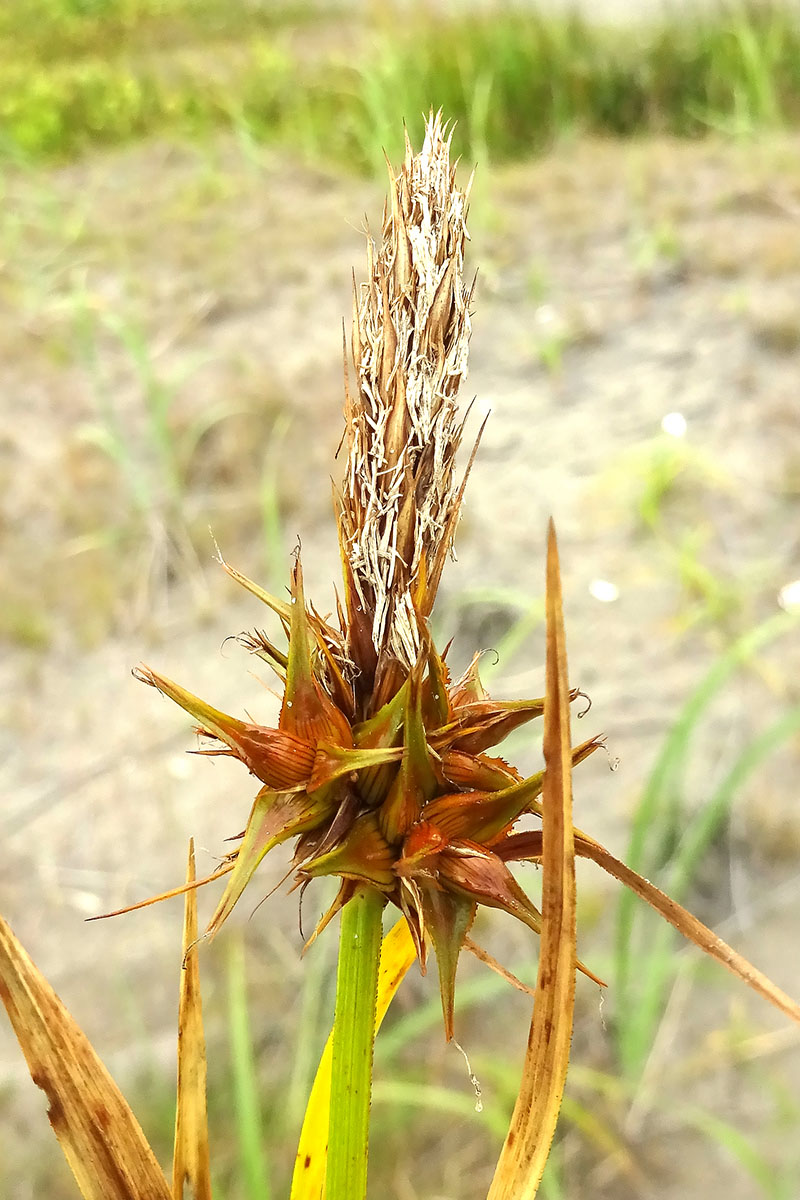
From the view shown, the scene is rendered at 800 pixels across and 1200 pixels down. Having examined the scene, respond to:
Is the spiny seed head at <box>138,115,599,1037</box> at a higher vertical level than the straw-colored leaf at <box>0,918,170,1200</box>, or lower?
higher

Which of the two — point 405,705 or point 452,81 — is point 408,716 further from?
point 452,81

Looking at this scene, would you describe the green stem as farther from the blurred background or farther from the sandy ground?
the sandy ground

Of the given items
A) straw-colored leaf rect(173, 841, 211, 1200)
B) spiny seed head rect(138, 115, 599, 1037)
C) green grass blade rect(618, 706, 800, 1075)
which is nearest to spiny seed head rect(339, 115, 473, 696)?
spiny seed head rect(138, 115, 599, 1037)

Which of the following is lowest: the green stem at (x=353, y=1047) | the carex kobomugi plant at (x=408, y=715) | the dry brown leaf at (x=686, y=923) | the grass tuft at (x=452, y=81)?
the green stem at (x=353, y=1047)

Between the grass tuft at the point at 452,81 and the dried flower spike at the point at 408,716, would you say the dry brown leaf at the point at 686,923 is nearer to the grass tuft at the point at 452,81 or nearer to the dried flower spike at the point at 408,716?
the dried flower spike at the point at 408,716

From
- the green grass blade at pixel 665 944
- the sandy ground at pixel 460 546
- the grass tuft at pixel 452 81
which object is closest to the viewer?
the green grass blade at pixel 665 944

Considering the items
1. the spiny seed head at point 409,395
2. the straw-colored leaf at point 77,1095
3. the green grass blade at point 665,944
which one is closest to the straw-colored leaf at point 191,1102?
the straw-colored leaf at point 77,1095

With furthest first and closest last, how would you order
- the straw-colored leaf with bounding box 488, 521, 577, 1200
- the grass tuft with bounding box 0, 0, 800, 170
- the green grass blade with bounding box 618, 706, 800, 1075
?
the grass tuft with bounding box 0, 0, 800, 170
the green grass blade with bounding box 618, 706, 800, 1075
the straw-colored leaf with bounding box 488, 521, 577, 1200
